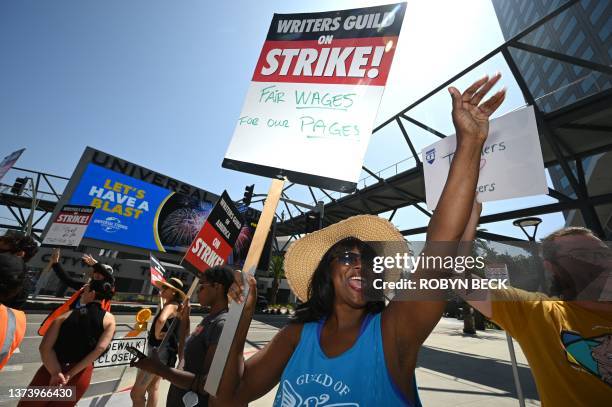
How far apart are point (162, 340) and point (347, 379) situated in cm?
313

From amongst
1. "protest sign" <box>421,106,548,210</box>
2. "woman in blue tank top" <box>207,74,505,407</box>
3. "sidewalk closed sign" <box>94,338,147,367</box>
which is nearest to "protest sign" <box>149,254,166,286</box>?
"sidewalk closed sign" <box>94,338,147,367</box>

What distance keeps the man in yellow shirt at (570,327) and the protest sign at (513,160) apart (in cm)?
76

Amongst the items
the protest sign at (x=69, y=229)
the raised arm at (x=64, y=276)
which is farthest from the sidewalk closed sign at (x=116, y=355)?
the protest sign at (x=69, y=229)

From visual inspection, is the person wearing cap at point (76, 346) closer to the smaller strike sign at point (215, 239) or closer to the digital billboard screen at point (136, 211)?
the smaller strike sign at point (215, 239)

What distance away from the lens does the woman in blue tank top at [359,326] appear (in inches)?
39.1

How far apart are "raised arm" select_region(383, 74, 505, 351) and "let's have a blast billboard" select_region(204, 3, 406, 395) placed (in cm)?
53

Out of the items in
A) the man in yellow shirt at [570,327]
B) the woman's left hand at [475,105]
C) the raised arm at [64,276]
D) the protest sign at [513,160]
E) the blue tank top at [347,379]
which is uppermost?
the protest sign at [513,160]

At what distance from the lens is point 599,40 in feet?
114

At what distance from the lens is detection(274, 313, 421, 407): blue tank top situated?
39.8 inches

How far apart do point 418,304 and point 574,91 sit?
54.8 metres

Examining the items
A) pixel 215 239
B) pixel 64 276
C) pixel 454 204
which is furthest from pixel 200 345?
pixel 64 276

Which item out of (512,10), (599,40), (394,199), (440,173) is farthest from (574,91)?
(440,173)

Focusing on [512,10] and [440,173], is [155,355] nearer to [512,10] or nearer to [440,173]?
[440,173]

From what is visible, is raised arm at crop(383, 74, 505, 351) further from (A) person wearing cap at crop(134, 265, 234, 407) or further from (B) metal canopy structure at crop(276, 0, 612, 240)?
(B) metal canopy structure at crop(276, 0, 612, 240)
